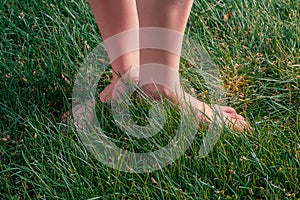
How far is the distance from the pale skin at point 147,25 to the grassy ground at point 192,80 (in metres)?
0.11

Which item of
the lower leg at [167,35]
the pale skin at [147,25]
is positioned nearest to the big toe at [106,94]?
the pale skin at [147,25]

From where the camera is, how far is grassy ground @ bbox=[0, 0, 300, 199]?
69.2 inches

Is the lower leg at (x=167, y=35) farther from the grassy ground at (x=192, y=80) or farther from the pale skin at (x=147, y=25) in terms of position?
the grassy ground at (x=192, y=80)

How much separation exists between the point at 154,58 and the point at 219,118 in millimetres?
265

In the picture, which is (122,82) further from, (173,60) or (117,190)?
(117,190)

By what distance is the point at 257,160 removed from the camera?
69.7 inches

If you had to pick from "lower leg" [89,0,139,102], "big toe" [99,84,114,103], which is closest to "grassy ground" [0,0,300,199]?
"big toe" [99,84,114,103]

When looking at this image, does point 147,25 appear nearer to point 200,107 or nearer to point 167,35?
point 167,35

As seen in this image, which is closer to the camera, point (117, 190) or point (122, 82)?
point (117, 190)

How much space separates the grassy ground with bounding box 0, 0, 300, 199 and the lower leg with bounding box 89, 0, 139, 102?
0.46 ft

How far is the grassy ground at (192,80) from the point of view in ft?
5.77

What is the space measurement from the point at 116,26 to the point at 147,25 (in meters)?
0.11

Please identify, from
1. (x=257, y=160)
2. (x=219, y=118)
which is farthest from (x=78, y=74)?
(x=257, y=160)

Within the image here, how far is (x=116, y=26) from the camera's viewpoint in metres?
2.03
